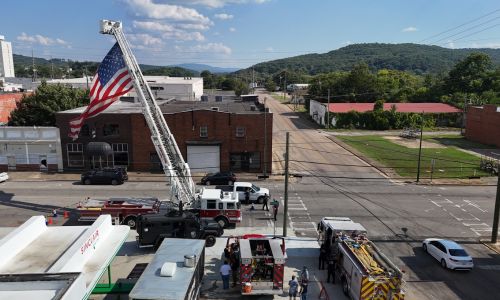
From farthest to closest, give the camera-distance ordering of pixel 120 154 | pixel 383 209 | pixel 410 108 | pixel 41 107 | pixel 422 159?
pixel 410 108, pixel 41 107, pixel 422 159, pixel 120 154, pixel 383 209

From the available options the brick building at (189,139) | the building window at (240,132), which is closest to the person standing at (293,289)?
the brick building at (189,139)

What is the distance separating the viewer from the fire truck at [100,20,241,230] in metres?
28.6

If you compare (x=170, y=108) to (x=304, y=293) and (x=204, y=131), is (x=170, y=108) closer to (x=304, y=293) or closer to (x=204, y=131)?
(x=204, y=131)

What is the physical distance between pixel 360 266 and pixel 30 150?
39.7 metres

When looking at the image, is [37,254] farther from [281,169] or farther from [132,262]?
[281,169]

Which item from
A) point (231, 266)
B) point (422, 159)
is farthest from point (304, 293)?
point (422, 159)

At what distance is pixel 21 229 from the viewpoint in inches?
668

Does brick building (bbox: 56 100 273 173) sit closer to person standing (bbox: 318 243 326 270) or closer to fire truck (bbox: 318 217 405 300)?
fire truck (bbox: 318 217 405 300)

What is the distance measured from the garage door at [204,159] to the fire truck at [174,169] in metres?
14.2

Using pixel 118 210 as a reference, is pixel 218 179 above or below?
below

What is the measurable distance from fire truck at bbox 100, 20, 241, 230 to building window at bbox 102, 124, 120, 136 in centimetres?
1530

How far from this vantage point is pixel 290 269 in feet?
75.2

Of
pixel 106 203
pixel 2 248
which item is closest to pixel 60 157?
pixel 106 203

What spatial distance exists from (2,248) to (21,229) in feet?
7.10
